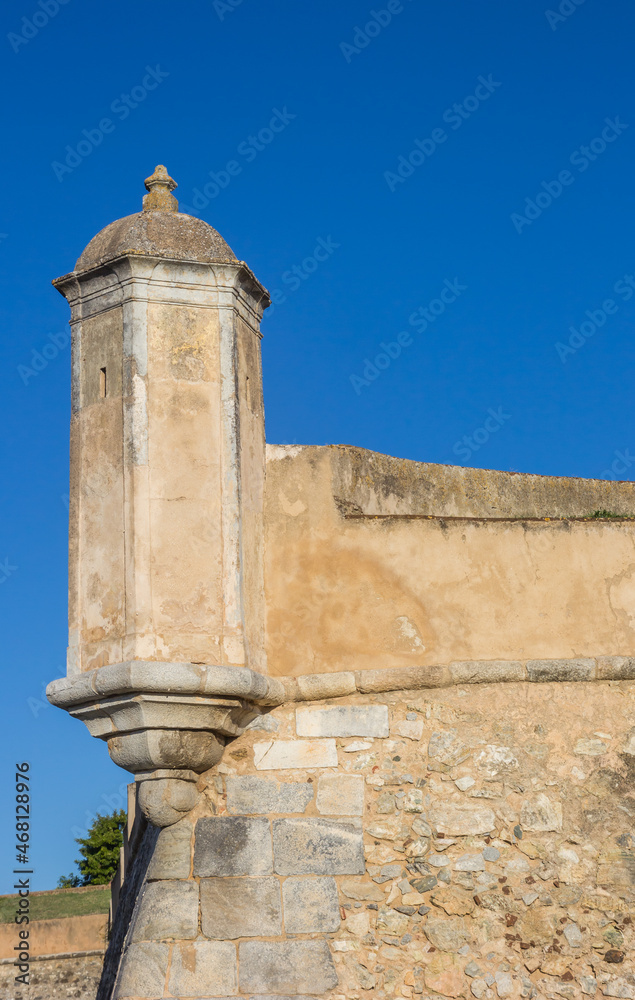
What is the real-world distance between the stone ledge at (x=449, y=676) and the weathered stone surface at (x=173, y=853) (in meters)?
0.98

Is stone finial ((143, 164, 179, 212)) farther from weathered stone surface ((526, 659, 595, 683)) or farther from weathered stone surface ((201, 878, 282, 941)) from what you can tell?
weathered stone surface ((201, 878, 282, 941))

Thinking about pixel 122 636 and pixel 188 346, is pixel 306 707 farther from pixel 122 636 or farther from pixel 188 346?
pixel 188 346

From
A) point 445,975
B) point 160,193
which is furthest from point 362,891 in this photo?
point 160,193

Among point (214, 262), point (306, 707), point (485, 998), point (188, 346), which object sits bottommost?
point (485, 998)

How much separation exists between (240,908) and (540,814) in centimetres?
179

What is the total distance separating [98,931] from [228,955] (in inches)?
471

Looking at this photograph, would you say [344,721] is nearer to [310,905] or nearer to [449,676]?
[449,676]

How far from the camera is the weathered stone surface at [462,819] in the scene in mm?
6539

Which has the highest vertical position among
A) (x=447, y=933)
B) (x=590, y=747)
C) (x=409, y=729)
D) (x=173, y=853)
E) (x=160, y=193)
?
(x=160, y=193)

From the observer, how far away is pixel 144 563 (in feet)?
21.6

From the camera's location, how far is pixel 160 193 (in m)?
7.55

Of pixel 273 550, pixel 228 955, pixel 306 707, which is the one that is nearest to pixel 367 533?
pixel 273 550

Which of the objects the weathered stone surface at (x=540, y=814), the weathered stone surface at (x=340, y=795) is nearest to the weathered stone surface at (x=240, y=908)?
the weathered stone surface at (x=340, y=795)

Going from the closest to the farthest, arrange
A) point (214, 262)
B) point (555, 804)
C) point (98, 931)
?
point (555, 804) < point (214, 262) < point (98, 931)
